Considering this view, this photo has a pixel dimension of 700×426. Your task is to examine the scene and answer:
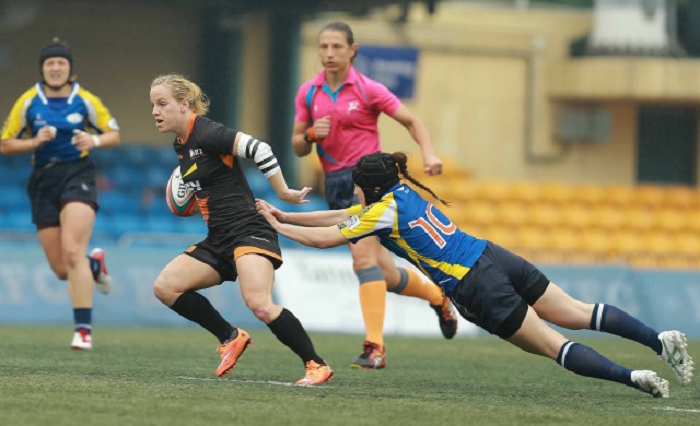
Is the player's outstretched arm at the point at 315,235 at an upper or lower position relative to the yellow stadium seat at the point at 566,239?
upper

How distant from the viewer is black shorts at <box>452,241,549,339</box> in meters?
7.72

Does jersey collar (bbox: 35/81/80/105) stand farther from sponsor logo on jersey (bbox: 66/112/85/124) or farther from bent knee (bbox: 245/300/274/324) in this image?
bent knee (bbox: 245/300/274/324)

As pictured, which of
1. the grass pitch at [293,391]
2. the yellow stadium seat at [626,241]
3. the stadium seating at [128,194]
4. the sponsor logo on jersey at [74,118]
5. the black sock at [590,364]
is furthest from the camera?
the yellow stadium seat at [626,241]

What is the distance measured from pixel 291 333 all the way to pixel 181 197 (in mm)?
1086

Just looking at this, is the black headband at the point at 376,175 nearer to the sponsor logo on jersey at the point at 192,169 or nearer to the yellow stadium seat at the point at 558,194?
the sponsor logo on jersey at the point at 192,169

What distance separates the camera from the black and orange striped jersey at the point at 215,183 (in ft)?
26.8

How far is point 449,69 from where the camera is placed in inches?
914

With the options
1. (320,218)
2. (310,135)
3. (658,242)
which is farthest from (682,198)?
(320,218)

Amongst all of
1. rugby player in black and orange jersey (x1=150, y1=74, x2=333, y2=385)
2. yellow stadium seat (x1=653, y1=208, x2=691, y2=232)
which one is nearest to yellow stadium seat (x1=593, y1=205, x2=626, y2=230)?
yellow stadium seat (x1=653, y1=208, x2=691, y2=232)

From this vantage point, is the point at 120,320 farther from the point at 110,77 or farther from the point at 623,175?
the point at 623,175

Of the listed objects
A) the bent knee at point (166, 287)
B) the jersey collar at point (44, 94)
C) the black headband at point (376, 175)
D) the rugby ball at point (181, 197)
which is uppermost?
the jersey collar at point (44, 94)

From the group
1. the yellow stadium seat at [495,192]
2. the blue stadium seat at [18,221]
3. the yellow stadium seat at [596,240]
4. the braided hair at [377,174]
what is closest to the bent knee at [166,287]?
the braided hair at [377,174]

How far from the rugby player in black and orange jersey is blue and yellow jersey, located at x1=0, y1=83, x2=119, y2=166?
2480mm

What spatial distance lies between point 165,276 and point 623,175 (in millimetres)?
17405
